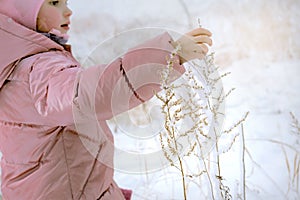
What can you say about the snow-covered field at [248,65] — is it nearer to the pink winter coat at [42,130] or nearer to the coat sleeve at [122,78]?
the pink winter coat at [42,130]

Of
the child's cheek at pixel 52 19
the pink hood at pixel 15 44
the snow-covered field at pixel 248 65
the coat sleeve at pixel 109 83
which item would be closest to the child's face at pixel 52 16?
the child's cheek at pixel 52 19

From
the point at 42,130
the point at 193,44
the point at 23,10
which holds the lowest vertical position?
the point at 42,130

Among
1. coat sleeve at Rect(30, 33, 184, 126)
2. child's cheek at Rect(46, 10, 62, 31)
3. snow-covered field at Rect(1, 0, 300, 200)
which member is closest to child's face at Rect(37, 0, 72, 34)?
child's cheek at Rect(46, 10, 62, 31)

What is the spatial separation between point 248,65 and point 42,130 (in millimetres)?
1130

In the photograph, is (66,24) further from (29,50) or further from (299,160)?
(299,160)

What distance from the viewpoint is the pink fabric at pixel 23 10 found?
91cm

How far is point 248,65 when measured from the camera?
1800 millimetres

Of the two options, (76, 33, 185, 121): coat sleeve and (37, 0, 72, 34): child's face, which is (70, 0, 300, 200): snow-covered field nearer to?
(37, 0, 72, 34): child's face

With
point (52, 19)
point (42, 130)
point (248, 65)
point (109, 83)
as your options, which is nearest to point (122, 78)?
point (109, 83)

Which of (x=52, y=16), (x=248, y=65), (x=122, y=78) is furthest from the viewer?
(x=248, y=65)

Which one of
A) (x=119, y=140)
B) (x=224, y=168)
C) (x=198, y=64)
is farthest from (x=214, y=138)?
(x=119, y=140)

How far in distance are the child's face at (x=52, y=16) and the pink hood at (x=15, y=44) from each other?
10 cm

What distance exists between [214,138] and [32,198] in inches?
15.6

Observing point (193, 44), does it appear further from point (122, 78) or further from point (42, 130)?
point (42, 130)
